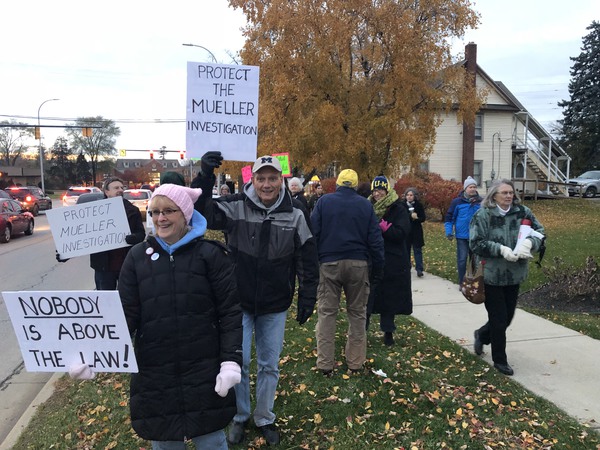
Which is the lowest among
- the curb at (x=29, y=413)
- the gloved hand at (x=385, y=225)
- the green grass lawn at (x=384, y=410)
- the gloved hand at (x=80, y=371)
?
the curb at (x=29, y=413)

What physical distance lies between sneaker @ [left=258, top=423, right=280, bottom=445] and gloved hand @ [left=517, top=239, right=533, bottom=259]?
2.73 metres

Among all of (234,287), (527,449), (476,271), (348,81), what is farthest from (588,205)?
(234,287)

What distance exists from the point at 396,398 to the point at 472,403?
2.13 ft

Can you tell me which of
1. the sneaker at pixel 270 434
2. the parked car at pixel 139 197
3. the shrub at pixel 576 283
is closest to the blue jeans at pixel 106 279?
the sneaker at pixel 270 434

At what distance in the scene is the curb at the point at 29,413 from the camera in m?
3.83

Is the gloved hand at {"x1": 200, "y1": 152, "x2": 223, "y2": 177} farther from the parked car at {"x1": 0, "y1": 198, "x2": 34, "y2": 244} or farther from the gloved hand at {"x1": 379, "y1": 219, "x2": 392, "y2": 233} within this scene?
the parked car at {"x1": 0, "y1": 198, "x2": 34, "y2": 244}

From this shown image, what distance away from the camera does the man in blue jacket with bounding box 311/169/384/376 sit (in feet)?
14.6

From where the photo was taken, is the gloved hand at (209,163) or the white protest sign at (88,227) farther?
the white protest sign at (88,227)

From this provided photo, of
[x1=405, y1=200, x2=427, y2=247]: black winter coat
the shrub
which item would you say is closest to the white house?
[x1=405, y1=200, x2=427, y2=247]: black winter coat

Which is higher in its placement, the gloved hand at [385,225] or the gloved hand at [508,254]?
the gloved hand at [385,225]

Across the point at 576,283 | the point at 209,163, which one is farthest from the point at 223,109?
the point at 576,283

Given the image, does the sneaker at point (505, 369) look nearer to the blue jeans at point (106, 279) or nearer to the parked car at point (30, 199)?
the blue jeans at point (106, 279)

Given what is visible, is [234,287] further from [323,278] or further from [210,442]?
[323,278]

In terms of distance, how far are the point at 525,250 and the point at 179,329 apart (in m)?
3.36
